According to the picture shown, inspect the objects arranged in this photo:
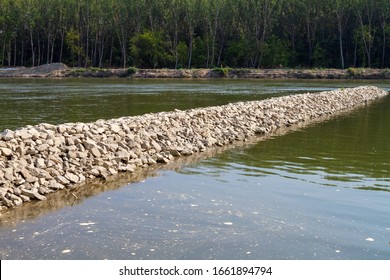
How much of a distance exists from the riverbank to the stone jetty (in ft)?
183

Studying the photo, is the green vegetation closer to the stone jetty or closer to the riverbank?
the riverbank

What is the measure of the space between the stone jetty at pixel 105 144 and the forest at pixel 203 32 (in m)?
70.3

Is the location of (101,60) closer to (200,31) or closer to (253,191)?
(200,31)

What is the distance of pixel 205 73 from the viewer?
3359 inches

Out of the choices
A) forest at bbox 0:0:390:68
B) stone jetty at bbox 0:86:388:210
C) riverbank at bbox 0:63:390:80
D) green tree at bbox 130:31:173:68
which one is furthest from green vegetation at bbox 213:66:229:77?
stone jetty at bbox 0:86:388:210

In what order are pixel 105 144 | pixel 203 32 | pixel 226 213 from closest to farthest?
pixel 226 213 < pixel 105 144 < pixel 203 32

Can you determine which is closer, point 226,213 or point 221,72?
point 226,213

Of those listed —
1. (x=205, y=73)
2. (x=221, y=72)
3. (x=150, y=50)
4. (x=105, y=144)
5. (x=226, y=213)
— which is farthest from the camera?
(x=150, y=50)

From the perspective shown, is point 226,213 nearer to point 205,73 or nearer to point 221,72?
point 221,72

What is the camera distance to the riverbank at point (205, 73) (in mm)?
78688

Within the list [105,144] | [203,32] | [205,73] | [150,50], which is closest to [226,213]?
[105,144]

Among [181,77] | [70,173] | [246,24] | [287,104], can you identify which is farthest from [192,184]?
[246,24]

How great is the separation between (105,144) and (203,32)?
87.7 m

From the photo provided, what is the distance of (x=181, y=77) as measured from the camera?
83.9 m
